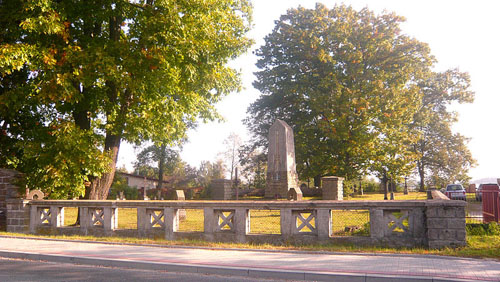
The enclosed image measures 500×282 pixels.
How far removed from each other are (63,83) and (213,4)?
6.47 m

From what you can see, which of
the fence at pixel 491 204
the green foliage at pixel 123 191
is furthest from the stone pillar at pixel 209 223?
the green foliage at pixel 123 191

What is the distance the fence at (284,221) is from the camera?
29.2ft

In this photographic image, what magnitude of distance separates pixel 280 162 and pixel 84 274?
22.0 metres

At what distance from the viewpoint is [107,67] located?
Result: 1320 centimetres

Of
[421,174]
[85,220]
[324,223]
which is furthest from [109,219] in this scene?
[421,174]

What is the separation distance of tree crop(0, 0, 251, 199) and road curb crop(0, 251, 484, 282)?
5144 millimetres

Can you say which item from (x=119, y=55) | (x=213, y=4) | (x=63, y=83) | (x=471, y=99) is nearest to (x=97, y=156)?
(x=63, y=83)

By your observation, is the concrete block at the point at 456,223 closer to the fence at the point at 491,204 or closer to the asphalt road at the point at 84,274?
the fence at the point at 491,204

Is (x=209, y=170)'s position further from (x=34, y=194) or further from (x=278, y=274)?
(x=278, y=274)

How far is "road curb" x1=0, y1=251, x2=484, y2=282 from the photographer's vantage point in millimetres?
6340

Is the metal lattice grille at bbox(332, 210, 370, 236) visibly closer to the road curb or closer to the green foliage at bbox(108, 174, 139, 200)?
the road curb

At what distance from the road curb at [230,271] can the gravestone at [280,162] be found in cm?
2023

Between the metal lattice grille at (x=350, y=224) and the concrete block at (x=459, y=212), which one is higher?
the concrete block at (x=459, y=212)

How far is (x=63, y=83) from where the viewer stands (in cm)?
1251
